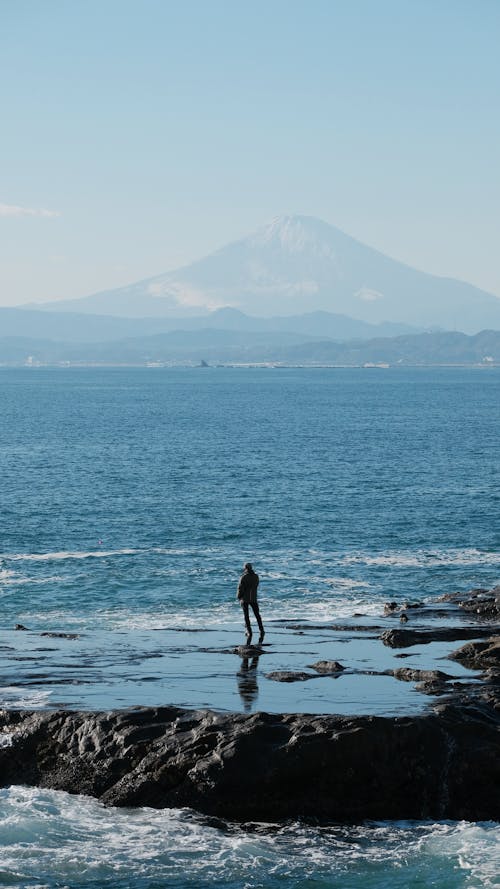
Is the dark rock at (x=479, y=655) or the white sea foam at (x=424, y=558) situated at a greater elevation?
the dark rock at (x=479, y=655)

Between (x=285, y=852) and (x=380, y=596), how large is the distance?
25461mm

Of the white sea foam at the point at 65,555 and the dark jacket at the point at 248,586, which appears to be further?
the white sea foam at the point at 65,555

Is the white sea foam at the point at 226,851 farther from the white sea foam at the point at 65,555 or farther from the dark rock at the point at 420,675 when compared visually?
the white sea foam at the point at 65,555

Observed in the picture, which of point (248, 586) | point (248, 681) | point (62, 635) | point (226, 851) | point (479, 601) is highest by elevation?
point (248, 586)

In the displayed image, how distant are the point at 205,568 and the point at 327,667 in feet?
72.7

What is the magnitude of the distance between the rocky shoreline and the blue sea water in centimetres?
55

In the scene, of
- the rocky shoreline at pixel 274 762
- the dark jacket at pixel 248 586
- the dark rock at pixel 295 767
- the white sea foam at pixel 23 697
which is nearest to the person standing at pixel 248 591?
the dark jacket at pixel 248 586

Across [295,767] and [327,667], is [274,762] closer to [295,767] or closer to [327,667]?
[295,767]

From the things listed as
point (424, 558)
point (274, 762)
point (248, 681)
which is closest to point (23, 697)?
point (248, 681)

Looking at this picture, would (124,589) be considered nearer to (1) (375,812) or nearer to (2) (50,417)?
(1) (375,812)

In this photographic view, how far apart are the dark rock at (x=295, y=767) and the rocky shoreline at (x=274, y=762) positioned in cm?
2

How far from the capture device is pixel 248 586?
3650cm

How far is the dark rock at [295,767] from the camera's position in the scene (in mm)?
24328

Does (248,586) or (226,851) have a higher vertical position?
(248,586)
